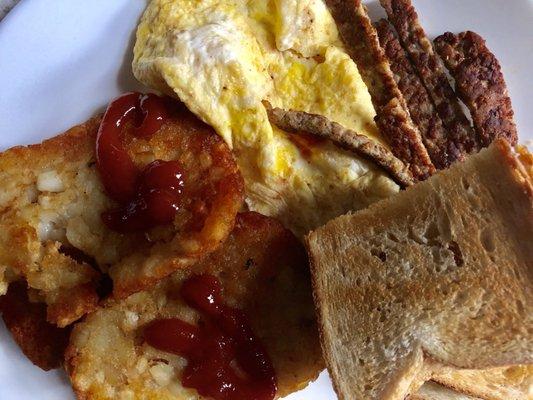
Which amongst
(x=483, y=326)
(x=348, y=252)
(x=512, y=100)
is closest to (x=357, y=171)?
(x=348, y=252)

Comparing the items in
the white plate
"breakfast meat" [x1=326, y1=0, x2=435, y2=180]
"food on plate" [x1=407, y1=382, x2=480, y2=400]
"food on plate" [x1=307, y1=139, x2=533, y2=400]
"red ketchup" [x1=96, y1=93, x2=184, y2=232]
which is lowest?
"food on plate" [x1=407, y1=382, x2=480, y2=400]

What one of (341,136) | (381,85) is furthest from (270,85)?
(381,85)

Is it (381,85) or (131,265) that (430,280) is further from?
(131,265)

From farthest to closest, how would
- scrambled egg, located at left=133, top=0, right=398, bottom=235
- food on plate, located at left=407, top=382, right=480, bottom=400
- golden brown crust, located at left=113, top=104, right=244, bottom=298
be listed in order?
food on plate, located at left=407, top=382, right=480, bottom=400
scrambled egg, located at left=133, top=0, right=398, bottom=235
golden brown crust, located at left=113, top=104, right=244, bottom=298

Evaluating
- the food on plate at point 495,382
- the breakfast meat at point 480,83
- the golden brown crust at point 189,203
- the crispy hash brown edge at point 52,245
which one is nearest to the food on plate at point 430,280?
the food on plate at point 495,382

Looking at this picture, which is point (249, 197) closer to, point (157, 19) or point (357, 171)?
point (357, 171)

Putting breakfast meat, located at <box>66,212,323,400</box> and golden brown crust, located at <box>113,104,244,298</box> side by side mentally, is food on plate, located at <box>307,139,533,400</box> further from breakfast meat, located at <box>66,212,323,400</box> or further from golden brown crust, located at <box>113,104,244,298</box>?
golden brown crust, located at <box>113,104,244,298</box>

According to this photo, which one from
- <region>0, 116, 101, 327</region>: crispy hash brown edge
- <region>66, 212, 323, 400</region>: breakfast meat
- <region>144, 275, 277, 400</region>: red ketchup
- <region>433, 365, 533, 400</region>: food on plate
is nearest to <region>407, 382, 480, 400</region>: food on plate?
<region>433, 365, 533, 400</region>: food on plate
